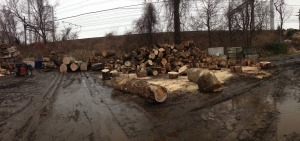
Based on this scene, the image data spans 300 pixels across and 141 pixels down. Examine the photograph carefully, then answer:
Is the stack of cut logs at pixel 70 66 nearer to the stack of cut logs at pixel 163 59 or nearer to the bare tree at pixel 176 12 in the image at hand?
the stack of cut logs at pixel 163 59

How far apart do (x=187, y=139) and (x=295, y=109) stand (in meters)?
3.27

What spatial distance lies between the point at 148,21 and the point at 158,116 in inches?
810

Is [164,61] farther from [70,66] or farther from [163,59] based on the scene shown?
[70,66]

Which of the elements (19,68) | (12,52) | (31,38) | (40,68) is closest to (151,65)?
(19,68)

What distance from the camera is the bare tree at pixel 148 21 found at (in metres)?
25.4

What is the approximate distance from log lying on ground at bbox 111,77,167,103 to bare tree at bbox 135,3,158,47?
16705 mm

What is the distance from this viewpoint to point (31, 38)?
3628 centimetres

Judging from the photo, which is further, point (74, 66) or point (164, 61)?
point (74, 66)

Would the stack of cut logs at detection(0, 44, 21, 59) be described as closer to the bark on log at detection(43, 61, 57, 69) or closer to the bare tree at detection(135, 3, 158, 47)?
the bark on log at detection(43, 61, 57, 69)

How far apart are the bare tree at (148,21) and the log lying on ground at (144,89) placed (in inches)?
658

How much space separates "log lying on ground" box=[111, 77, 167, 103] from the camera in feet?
23.4

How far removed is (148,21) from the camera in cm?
2570

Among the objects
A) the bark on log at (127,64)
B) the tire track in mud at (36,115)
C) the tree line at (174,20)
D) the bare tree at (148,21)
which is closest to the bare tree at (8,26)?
the tree line at (174,20)

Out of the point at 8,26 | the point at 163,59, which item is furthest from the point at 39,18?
the point at 163,59
